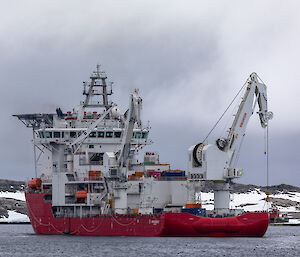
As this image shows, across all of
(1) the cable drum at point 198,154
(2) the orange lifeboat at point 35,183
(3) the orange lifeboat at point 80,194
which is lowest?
(3) the orange lifeboat at point 80,194

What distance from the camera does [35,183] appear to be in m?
91.9

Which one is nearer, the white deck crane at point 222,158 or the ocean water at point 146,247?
the ocean water at point 146,247

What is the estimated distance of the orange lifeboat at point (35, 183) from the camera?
9194 cm

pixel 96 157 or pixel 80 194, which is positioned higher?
pixel 96 157

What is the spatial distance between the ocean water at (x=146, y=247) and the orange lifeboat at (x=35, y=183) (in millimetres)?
9321

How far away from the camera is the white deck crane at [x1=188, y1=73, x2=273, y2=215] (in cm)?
7725

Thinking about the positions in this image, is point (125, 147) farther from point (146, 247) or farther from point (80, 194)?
point (146, 247)

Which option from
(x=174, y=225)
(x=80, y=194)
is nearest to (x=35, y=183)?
(x=80, y=194)

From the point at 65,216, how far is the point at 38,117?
37.2 feet

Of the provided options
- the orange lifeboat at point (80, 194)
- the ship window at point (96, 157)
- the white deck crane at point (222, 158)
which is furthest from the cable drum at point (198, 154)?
the ship window at point (96, 157)

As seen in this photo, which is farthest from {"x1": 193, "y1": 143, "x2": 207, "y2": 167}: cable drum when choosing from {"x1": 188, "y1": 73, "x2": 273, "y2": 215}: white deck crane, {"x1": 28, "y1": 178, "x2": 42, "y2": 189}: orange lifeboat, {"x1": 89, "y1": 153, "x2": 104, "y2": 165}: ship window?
{"x1": 28, "y1": 178, "x2": 42, "y2": 189}: orange lifeboat

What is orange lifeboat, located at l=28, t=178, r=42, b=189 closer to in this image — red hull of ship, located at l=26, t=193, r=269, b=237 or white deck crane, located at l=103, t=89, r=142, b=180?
red hull of ship, located at l=26, t=193, r=269, b=237

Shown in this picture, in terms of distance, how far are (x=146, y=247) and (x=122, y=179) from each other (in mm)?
12500

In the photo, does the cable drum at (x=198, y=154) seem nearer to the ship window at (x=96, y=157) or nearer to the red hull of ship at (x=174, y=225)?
the red hull of ship at (x=174, y=225)
